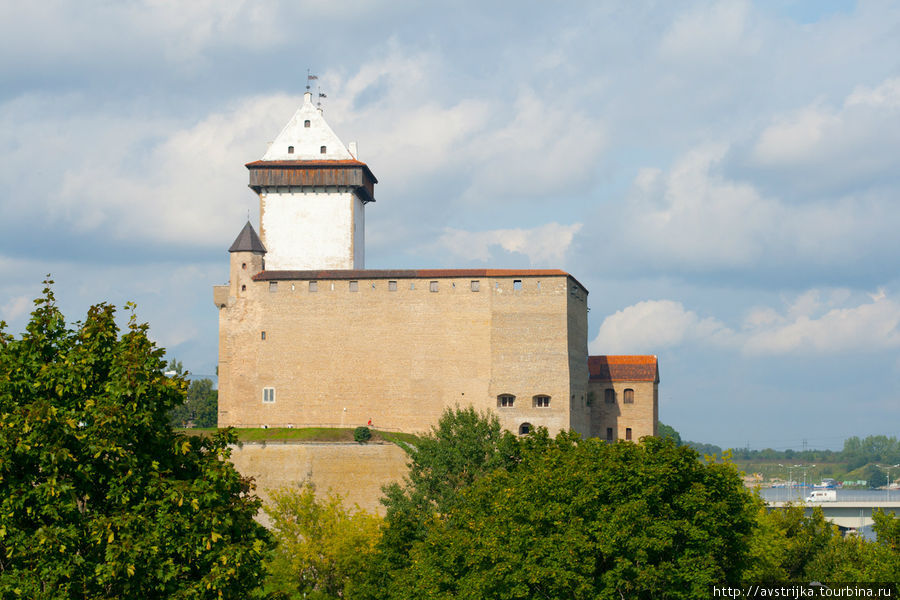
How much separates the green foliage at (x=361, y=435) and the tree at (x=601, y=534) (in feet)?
81.9

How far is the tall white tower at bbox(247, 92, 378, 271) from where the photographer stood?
68.2 m

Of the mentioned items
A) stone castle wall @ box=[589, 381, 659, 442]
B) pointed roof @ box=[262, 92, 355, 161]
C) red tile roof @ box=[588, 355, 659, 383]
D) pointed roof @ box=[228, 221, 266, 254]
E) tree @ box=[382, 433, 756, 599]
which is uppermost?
pointed roof @ box=[262, 92, 355, 161]

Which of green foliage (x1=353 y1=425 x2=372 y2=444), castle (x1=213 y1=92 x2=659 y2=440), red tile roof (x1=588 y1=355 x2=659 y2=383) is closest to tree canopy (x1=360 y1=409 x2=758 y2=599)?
green foliage (x1=353 y1=425 x2=372 y2=444)

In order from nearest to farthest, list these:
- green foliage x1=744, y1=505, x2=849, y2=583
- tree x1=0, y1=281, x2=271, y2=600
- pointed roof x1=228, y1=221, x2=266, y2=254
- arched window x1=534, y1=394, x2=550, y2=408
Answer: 1. tree x1=0, y1=281, x2=271, y2=600
2. green foliage x1=744, y1=505, x2=849, y2=583
3. arched window x1=534, y1=394, x2=550, y2=408
4. pointed roof x1=228, y1=221, x2=266, y2=254

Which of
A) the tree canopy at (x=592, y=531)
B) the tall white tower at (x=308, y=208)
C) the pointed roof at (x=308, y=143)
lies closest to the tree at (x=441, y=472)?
the tree canopy at (x=592, y=531)

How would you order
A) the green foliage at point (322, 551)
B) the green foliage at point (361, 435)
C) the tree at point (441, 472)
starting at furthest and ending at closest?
1. the green foliage at point (361, 435)
2. the green foliage at point (322, 551)
3. the tree at point (441, 472)

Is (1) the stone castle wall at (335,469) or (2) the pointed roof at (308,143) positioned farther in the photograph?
(2) the pointed roof at (308,143)

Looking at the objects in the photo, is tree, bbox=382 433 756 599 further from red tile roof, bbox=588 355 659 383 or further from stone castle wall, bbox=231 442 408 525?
red tile roof, bbox=588 355 659 383

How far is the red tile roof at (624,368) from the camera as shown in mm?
68625

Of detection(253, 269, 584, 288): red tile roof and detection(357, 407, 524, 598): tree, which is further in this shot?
detection(253, 269, 584, 288): red tile roof

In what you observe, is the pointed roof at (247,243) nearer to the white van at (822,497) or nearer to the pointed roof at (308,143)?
the pointed roof at (308,143)

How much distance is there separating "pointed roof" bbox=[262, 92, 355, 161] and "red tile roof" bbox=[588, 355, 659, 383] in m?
20.4

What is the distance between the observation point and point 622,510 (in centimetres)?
3095

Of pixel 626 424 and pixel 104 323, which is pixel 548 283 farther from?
pixel 104 323
